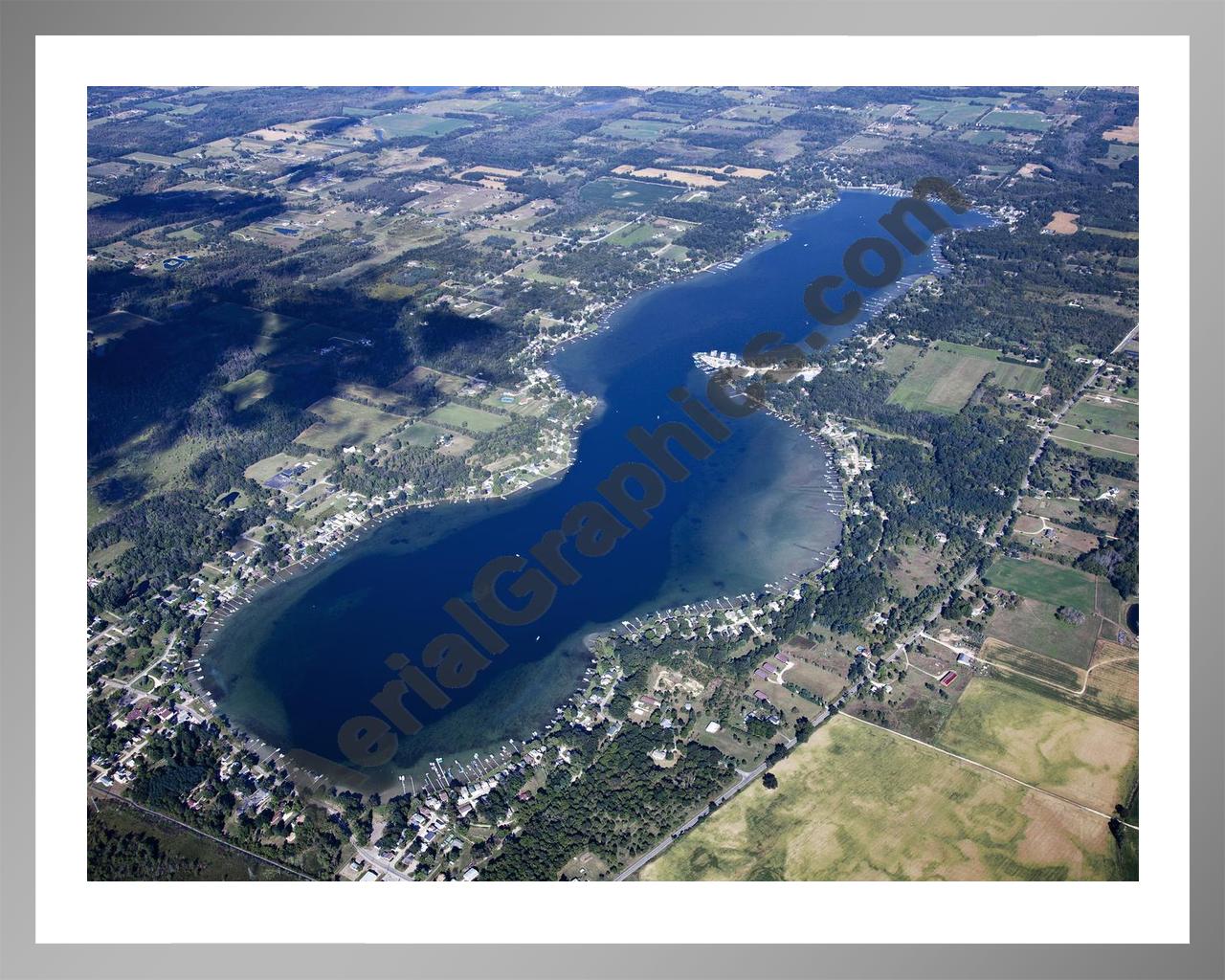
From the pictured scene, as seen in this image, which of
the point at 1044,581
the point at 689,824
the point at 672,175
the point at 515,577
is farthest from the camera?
the point at 672,175

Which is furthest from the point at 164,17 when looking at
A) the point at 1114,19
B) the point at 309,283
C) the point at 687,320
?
the point at 309,283

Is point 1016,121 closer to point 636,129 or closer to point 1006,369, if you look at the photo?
point 636,129

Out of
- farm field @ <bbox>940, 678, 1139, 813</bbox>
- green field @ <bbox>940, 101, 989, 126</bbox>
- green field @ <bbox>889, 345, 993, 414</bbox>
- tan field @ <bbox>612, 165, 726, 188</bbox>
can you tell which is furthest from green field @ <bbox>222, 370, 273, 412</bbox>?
green field @ <bbox>940, 101, 989, 126</bbox>

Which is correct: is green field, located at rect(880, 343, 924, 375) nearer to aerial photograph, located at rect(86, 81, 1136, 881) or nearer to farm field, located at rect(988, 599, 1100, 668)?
aerial photograph, located at rect(86, 81, 1136, 881)

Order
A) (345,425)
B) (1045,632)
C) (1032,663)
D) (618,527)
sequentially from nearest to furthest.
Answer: (1032,663), (1045,632), (618,527), (345,425)

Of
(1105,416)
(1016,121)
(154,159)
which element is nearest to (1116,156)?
(1016,121)

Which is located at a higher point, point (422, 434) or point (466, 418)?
point (466, 418)
